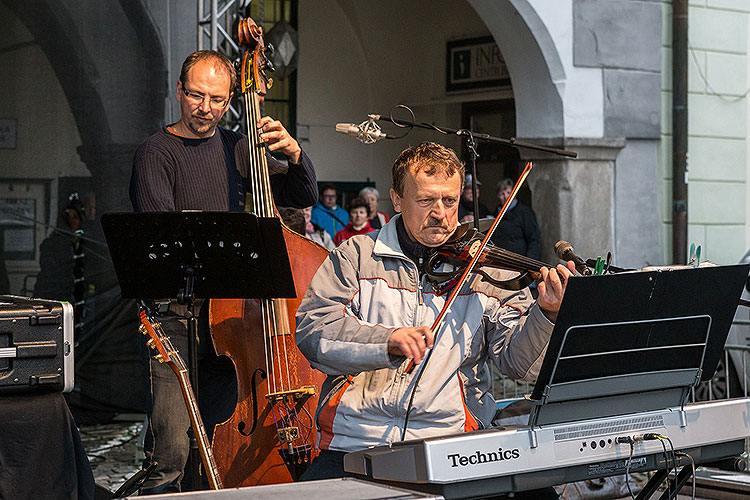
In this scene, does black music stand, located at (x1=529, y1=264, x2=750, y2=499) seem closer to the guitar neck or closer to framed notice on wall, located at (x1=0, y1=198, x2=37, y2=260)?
the guitar neck

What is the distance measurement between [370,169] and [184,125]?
324 inches

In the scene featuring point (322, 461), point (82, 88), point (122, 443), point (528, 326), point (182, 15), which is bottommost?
point (122, 443)

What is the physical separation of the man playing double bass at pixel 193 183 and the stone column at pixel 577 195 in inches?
168

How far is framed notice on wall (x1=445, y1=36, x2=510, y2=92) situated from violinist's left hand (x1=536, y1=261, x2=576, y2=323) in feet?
27.8

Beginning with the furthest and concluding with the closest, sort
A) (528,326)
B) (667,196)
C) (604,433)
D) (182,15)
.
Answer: (667,196)
(182,15)
(528,326)
(604,433)

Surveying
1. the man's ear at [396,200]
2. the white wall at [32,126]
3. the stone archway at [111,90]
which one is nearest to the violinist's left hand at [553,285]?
the man's ear at [396,200]

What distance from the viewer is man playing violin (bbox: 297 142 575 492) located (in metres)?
2.72

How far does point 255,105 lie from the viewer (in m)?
3.58

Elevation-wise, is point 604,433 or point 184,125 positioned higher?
point 184,125

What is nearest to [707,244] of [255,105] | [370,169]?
[370,169]

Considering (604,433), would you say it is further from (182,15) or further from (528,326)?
(182,15)

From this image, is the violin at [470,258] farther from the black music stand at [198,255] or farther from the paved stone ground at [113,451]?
the paved stone ground at [113,451]

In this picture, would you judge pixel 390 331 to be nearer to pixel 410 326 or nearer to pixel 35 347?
Answer: pixel 410 326

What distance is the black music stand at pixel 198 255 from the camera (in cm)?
301
